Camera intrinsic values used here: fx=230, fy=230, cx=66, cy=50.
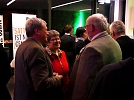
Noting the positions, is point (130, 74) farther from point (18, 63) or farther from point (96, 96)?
point (18, 63)

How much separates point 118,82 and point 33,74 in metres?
1.01

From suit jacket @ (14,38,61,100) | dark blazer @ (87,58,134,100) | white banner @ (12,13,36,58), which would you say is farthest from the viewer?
white banner @ (12,13,36,58)

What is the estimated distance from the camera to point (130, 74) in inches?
44.1

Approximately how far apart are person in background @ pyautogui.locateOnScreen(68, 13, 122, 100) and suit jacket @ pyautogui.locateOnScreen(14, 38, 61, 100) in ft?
0.84

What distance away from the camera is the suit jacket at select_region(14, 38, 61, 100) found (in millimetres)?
1977

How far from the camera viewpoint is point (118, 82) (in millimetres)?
1124

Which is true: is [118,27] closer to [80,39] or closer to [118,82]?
[80,39]

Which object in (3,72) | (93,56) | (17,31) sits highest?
(17,31)

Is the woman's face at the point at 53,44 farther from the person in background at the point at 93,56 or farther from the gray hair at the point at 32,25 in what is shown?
the person in background at the point at 93,56

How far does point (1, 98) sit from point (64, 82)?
2.45 feet

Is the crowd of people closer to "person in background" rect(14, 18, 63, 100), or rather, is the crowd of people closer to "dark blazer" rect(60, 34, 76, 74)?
"person in background" rect(14, 18, 63, 100)

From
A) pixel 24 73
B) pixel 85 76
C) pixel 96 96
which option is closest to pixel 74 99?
pixel 85 76

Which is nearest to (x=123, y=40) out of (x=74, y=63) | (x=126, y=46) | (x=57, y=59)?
(x=126, y=46)

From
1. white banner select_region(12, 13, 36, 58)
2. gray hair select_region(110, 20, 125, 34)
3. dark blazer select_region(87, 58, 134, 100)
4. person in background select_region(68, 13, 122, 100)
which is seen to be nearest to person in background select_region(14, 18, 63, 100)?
person in background select_region(68, 13, 122, 100)
